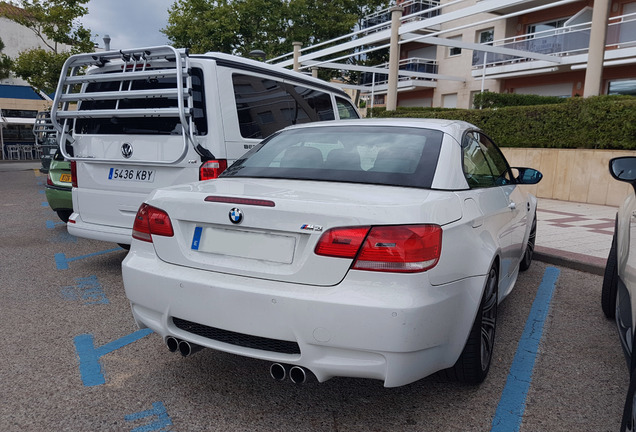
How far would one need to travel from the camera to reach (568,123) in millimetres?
11539

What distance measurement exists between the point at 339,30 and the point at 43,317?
31.4m

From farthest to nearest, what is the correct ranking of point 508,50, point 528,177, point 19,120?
1. point 19,120
2. point 508,50
3. point 528,177

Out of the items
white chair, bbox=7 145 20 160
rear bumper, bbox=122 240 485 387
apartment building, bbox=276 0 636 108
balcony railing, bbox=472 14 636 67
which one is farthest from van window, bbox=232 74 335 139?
white chair, bbox=7 145 20 160

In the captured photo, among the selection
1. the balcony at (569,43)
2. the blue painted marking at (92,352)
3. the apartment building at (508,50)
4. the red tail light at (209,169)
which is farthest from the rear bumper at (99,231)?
the balcony at (569,43)

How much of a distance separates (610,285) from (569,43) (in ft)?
66.4

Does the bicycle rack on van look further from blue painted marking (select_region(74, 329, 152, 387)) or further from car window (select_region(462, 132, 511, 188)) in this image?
car window (select_region(462, 132, 511, 188))

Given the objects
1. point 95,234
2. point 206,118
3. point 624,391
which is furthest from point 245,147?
point 624,391

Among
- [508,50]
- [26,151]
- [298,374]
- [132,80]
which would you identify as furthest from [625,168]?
[26,151]

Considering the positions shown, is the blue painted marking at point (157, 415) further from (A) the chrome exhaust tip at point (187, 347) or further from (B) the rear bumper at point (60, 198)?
(B) the rear bumper at point (60, 198)

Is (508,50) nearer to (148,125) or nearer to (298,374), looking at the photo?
(148,125)

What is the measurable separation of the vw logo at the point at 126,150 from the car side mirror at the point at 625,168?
13.0ft

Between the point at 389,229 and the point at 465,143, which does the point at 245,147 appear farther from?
the point at 389,229

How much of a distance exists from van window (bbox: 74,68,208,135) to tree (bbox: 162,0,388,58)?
26.0 m

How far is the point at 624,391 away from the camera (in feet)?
9.49
